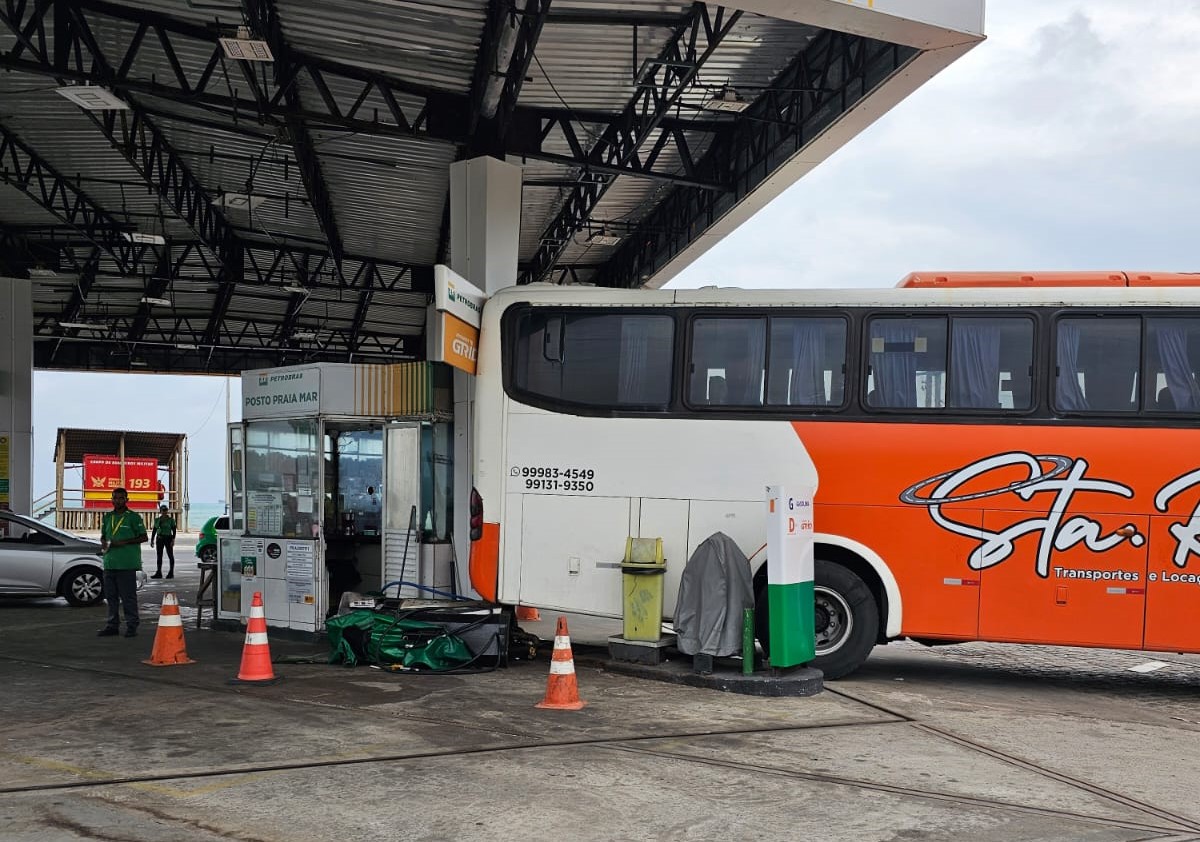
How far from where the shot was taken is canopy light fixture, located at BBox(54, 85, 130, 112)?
14.3m

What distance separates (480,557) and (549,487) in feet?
3.23

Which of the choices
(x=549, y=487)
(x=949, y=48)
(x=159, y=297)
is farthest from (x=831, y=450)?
(x=159, y=297)

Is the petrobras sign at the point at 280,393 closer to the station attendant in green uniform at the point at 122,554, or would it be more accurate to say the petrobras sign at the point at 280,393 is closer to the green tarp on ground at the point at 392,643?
the station attendant in green uniform at the point at 122,554

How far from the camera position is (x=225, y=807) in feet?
20.1

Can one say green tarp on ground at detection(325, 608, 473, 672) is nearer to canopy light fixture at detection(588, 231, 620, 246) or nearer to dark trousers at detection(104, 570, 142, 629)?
dark trousers at detection(104, 570, 142, 629)

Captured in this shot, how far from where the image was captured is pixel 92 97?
14570mm

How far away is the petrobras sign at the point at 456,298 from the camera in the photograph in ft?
36.0

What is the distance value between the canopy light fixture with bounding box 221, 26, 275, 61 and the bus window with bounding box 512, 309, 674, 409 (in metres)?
4.35

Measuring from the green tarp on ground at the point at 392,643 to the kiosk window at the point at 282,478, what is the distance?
7.19 ft

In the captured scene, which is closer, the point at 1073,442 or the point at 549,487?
the point at 1073,442

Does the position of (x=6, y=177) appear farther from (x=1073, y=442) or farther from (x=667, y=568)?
(x=1073, y=442)

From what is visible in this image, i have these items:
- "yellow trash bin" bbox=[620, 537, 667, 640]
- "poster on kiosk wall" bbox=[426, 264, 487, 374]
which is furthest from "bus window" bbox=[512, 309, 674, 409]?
"yellow trash bin" bbox=[620, 537, 667, 640]

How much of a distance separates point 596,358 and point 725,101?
5640mm

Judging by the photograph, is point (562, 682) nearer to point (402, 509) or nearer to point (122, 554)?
point (402, 509)
